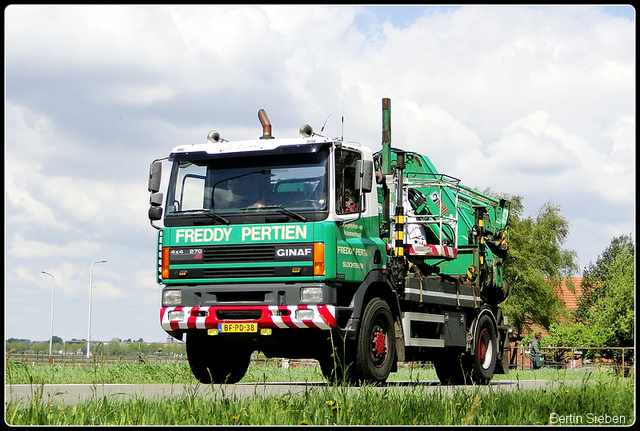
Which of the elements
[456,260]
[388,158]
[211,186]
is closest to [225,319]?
[211,186]

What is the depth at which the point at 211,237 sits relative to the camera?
12.2 metres

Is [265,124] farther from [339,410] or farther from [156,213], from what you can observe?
[339,410]

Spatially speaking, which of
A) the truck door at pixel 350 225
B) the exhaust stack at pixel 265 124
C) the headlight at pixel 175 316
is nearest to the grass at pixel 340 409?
the truck door at pixel 350 225

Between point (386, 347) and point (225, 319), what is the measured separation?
7.86 feet

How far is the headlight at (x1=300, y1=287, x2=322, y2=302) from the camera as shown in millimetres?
11758

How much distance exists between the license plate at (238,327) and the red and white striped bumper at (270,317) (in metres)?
0.05

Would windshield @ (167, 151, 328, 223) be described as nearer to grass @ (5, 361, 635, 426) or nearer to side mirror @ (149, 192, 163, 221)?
side mirror @ (149, 192, 163, 221)

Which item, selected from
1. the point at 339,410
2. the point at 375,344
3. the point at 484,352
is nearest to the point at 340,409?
the point at 339,410

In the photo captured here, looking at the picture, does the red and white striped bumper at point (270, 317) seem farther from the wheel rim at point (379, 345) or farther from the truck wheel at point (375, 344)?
the wheel rim at point (379, 345)

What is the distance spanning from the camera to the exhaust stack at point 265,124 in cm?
1346

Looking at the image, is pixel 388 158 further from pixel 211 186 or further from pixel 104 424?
pixel 104 424

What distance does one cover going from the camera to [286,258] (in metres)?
11.9

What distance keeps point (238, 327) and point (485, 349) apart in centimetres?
607

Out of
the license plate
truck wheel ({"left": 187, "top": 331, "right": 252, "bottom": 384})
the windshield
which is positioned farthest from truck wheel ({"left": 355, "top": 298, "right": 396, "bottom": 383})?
truck wheel ({"left": 187, "top": 331, "right": 252, "bottom": 384})
